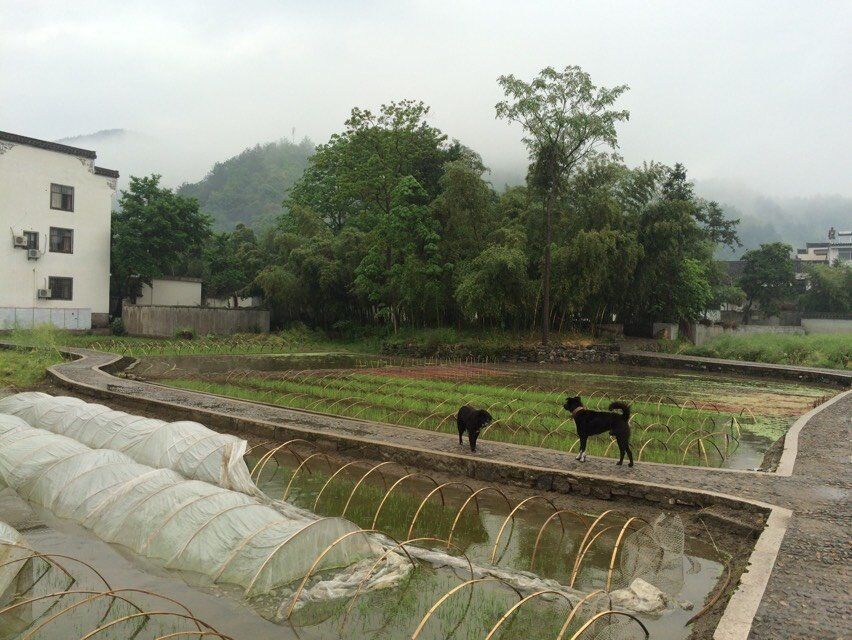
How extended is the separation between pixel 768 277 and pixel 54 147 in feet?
158

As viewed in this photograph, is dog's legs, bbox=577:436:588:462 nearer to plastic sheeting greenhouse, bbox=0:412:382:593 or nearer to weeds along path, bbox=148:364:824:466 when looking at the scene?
weeds along path, bbox=148:364:824:466

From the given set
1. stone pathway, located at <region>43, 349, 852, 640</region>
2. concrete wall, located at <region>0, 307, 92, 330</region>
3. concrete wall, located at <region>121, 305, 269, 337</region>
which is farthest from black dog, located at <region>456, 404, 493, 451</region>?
concrete wall, located at <region>121, 305, 269, 337</region>

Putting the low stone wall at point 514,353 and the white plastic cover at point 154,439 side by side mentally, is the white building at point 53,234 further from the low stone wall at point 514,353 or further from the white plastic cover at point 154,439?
the white plastic cover at point 154,439

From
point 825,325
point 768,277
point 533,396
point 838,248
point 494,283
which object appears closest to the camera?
point 533,396

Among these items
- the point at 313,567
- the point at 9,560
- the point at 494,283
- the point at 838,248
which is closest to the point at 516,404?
the point at 313,567

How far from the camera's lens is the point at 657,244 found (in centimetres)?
3388

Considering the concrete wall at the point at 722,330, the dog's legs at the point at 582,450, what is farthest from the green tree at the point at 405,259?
the dog's legs at the point at 582,450

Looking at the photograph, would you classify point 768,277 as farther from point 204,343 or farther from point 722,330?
point 204,343

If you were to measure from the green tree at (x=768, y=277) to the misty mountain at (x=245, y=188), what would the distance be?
161ft

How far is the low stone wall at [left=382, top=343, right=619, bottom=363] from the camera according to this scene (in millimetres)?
29266

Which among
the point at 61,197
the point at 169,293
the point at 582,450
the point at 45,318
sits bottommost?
the point at 582,450

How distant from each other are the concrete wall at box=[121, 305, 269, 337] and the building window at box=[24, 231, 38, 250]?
17.3 ft

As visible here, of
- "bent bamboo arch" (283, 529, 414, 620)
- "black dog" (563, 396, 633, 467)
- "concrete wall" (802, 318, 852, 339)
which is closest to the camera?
"bent bamboo arch" (283, 529, 414, 620)

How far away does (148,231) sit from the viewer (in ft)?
113
